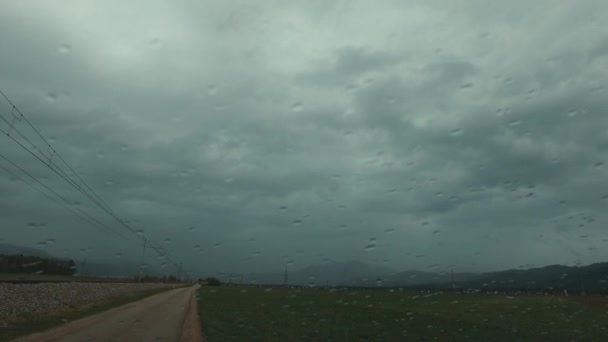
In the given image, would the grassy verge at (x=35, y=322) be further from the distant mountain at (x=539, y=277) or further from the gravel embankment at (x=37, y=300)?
the distant mountain at (x=539, y=277)

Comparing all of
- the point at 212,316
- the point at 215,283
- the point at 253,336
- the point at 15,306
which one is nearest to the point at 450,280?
the point at 253,336

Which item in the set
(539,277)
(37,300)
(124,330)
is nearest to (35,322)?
(124,330)

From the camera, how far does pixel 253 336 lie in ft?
62.7

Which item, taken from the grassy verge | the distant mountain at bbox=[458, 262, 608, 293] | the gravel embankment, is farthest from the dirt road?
the distant mountain at bbox=[458, 262, 608, 293]

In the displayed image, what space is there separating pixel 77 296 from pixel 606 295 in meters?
36.7

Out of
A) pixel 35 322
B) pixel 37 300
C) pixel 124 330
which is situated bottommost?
pixel 124 330

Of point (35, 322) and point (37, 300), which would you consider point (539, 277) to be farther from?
point (37, 300)

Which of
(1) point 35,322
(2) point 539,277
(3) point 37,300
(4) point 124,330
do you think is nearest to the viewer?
(4) point 124,330

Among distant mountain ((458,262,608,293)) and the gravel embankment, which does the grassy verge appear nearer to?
the gravel embankment

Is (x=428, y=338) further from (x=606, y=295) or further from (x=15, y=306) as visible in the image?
(x=606, y=295)

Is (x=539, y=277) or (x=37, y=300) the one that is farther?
(x=37, y=300)

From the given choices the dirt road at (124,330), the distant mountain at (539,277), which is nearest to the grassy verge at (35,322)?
the dirt road at (124,330)

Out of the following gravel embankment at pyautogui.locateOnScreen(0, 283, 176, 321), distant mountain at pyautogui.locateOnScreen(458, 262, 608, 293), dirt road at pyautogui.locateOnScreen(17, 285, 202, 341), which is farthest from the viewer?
gravel embankment at pyautogui.locateOnScreen(0, 283, 176, 321)

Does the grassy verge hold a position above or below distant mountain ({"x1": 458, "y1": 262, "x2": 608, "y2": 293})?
below
